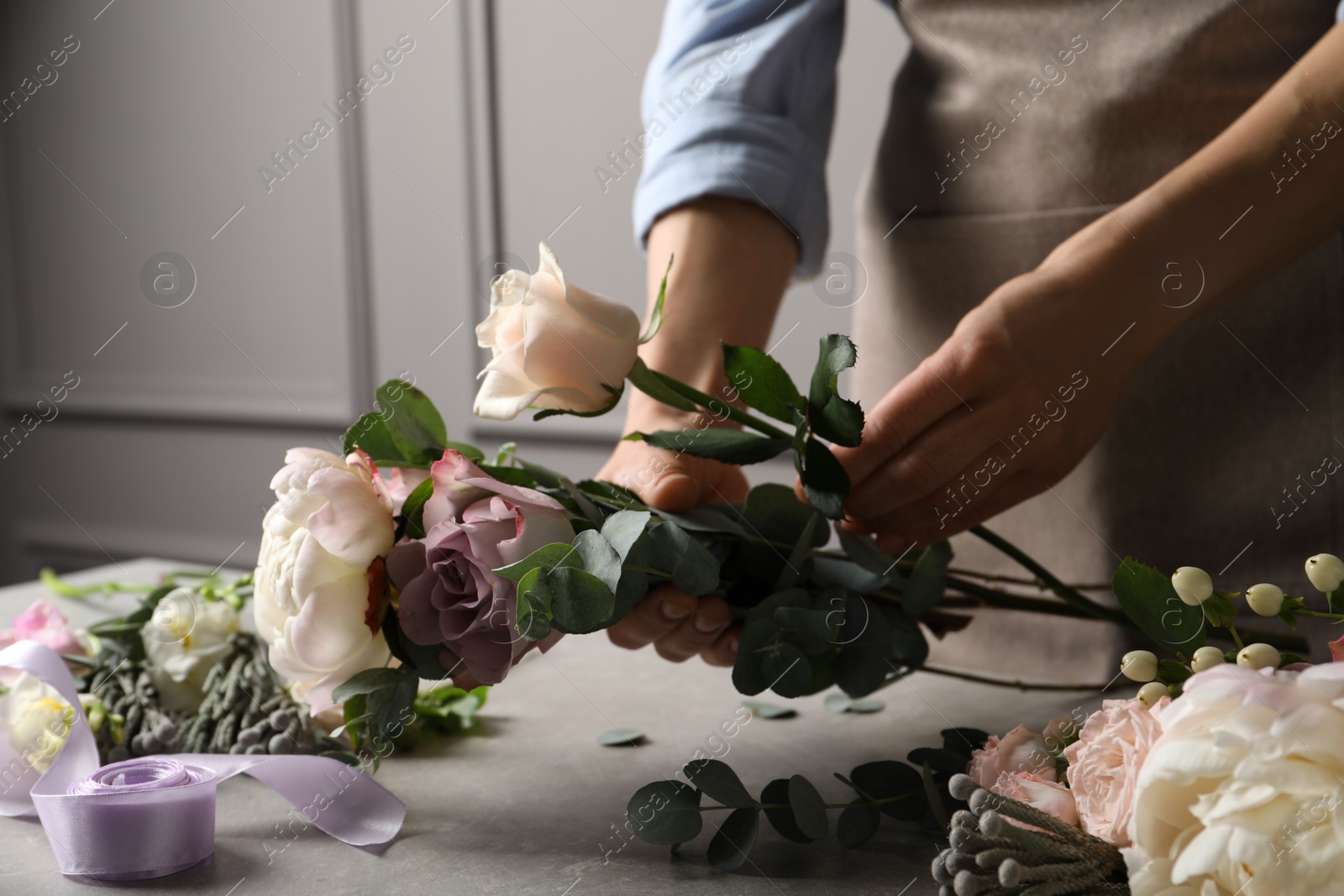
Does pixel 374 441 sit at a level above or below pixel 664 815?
above

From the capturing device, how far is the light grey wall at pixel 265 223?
1539mm

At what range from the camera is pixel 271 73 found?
183 centimetres

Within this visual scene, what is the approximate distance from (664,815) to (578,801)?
0.26 feet

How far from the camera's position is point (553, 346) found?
385mm

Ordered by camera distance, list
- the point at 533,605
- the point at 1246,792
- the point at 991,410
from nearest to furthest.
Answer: the point at 1246,792, the point at 533,605, the point at 991,410

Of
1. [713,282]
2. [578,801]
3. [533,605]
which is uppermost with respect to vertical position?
[713,282]

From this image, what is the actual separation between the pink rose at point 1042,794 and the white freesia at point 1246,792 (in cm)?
Answer: 5

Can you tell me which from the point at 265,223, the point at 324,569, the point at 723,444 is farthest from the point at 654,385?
the point at 265,223

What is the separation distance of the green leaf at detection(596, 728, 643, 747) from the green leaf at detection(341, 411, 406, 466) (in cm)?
18

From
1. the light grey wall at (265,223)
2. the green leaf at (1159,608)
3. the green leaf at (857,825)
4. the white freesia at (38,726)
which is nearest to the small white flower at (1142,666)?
the green leaf at (1159,608)

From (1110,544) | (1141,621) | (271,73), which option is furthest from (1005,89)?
(271,73)

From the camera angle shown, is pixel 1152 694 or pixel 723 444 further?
pixel 723 444

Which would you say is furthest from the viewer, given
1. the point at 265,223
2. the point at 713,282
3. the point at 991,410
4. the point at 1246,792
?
the point at 265,223

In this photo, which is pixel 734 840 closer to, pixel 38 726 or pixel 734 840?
pixel 734 840
